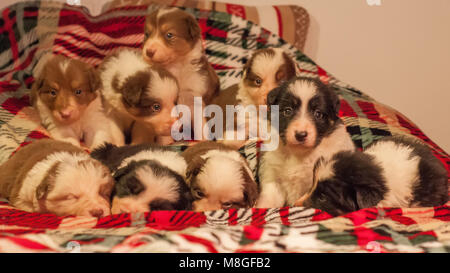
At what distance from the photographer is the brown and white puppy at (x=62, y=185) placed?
2434 mm

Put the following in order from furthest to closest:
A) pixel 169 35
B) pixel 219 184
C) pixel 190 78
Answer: pixel 190 78 < pixel 169 35 < pixel 219 184

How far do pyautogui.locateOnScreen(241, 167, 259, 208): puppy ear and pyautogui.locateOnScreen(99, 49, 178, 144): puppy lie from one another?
0.96 meters

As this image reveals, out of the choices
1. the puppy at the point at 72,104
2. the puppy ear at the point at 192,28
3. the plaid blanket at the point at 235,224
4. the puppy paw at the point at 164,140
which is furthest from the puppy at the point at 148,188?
the puppy ear at the point at 192,28

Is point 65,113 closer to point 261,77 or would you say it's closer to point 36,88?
point 36,88

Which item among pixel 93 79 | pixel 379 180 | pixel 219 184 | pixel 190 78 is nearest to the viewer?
pixel 379 180

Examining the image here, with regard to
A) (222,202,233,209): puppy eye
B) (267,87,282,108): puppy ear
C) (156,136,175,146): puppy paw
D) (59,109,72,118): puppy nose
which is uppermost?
(267,87,282,108): puppy ear

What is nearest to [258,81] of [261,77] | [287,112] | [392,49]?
[261,77]

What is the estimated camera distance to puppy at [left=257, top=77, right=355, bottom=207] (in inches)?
110

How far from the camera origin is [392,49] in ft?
16.8

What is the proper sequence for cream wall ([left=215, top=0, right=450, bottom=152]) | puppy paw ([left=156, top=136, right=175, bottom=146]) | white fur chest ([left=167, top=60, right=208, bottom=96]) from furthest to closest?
cream wall ([left=215, top=0, right=450, bottom=152]), white fur chest ([left=167, top=60, right=208, bottom=96]), puppy paw ([left=156, top=136, right=175, bottom=146])

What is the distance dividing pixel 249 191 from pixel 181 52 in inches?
61.5

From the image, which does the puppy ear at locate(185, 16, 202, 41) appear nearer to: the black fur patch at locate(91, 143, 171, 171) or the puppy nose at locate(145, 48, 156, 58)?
the puppy nose at locate(145, 48, 156, 58)

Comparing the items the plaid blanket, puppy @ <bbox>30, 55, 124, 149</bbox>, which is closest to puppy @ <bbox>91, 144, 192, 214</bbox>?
the plaid blanket
